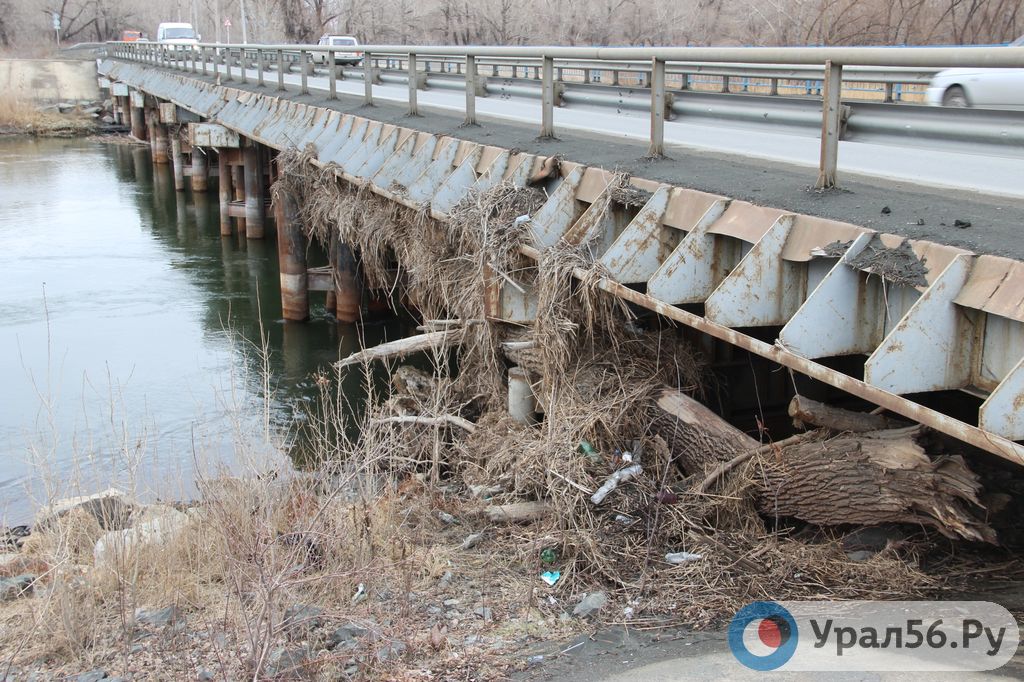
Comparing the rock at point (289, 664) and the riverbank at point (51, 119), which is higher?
the riverbank at point (51, 119)

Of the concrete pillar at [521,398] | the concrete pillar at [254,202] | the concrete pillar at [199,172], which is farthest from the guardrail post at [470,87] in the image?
the concrete pillar at [199,172]

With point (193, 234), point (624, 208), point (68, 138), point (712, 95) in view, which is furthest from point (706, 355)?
point (68, 138)

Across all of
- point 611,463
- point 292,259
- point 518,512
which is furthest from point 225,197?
point 611,463

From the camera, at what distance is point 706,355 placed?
7.17 meters

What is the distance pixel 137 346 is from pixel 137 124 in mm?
31101

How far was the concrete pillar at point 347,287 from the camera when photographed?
14117 millimetres

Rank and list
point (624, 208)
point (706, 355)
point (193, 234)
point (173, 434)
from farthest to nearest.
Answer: point (193, 234)
point (173, 434)
point (706, 355)
point (624, 208)

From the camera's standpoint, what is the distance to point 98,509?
746cm

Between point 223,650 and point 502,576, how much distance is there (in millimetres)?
1502

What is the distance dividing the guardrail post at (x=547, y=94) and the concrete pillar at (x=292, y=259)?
6.39 meters

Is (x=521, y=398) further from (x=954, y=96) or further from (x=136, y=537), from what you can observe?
(x=954, y=96)

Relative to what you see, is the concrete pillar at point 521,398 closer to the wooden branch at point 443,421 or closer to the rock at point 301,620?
the wooden branch at point 443,421

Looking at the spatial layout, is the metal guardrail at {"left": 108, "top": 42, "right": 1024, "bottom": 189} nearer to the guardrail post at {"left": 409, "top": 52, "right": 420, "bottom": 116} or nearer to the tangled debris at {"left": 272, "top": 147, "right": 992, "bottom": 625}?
the guardrail post at {"left": 409, "top": 52, "right": 420, "bottom": 116}

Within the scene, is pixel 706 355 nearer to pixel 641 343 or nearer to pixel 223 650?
pixel 641 343
